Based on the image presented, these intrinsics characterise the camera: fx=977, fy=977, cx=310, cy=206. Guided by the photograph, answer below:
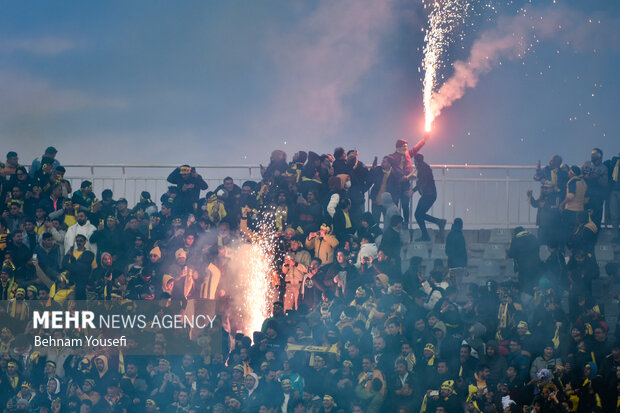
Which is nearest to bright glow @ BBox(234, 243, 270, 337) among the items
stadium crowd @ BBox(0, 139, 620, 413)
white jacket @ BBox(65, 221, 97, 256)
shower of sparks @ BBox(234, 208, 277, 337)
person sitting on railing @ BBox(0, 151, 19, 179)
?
shower of sparks @ BBox(234, 208, 277, 337)

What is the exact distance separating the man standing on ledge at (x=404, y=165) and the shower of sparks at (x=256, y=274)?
2.54 meters

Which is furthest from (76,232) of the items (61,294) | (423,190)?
(423,190)

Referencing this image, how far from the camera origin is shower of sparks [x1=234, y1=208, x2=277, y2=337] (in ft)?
57.9

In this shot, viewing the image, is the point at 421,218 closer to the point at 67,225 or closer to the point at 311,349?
the point at 311,349

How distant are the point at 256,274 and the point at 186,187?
2.27 metres

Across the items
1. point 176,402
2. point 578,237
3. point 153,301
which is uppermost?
point 578,237

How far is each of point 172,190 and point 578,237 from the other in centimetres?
757

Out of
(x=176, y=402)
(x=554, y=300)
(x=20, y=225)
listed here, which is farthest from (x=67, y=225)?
(x=554, y=300)

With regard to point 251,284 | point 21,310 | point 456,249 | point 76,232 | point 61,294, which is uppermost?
point 76,232

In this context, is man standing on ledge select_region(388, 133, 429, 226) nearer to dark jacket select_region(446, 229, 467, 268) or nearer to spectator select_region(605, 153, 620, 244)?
dark jacket select_region(446, 229, 467, 268)

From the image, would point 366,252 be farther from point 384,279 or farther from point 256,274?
point 256,274

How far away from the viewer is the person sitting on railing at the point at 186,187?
18.5 m

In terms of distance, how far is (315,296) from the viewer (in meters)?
16.8

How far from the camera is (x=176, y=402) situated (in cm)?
1545
